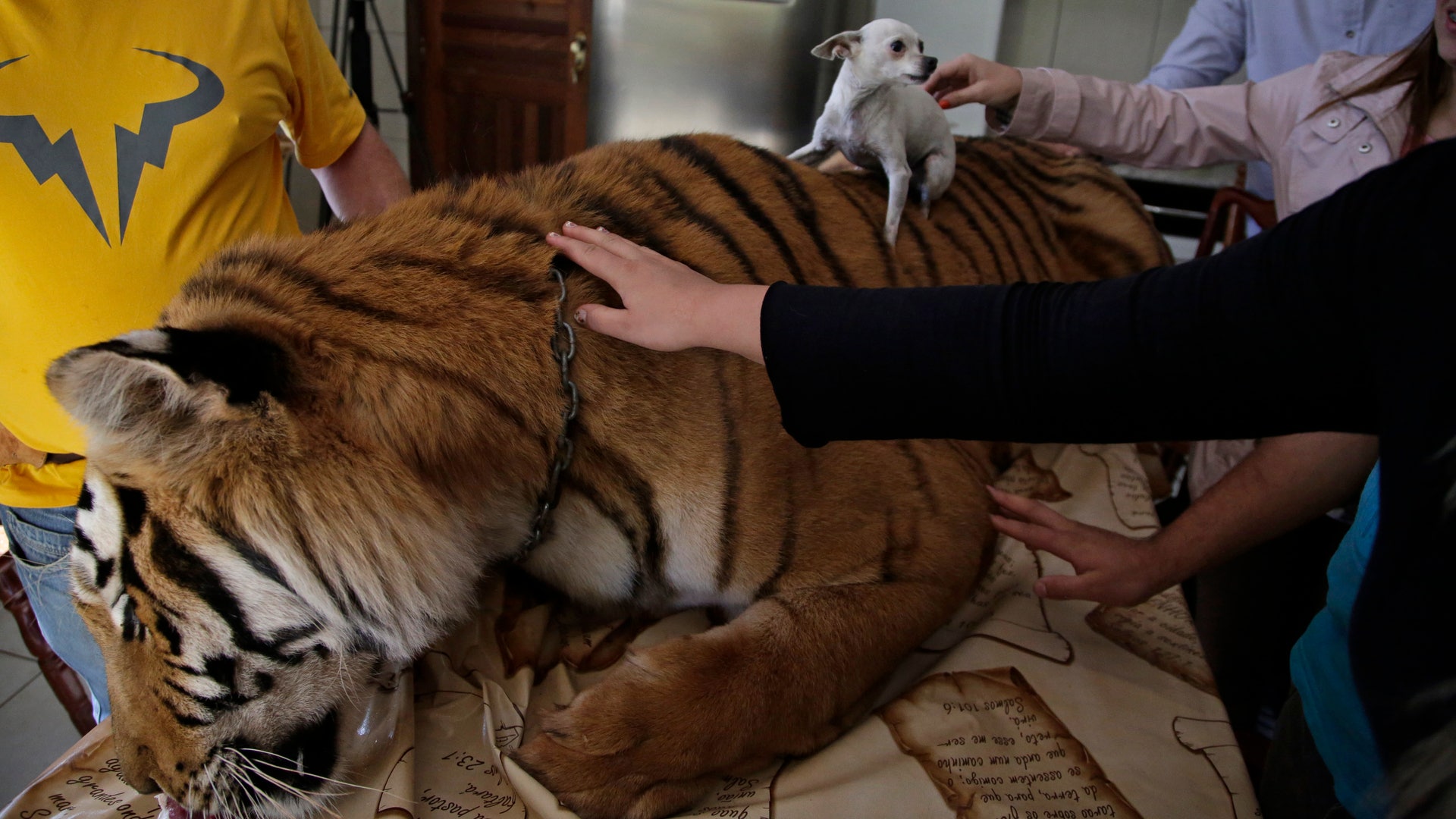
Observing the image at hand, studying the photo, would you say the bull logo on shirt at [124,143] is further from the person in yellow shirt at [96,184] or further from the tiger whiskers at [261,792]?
the tiger whiskers at [261,792]

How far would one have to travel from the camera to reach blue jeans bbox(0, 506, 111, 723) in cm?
117

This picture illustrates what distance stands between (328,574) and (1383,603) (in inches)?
33.1

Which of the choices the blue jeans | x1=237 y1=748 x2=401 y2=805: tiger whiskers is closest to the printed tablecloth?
x1=237 y1=748 x2=401 y2=805: tiger whiskers

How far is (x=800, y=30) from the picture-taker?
3.56 meters

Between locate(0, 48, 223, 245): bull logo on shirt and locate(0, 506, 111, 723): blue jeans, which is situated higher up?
locate(0, 48, 223, 245): bull logo on shirt

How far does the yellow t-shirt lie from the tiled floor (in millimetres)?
794

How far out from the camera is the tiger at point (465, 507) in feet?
2.53

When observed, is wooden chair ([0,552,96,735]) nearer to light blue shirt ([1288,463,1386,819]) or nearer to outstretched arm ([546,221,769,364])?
outstretched arm ([546,221,769,364])

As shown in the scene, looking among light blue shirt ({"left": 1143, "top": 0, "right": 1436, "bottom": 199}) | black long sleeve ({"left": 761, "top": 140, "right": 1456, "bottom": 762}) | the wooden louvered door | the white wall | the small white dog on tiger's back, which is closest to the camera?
black long sleeve ({"left": 761, "top": 140, "right": 1456, "bottom": 762})

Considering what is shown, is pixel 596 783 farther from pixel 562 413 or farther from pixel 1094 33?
pixel 1094 33

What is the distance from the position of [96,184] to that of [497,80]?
125 inches

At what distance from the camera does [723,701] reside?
3.00ft

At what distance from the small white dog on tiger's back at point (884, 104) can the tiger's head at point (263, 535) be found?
77 centimetres

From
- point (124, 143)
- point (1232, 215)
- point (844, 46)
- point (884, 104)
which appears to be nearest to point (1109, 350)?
point (884, 104)
